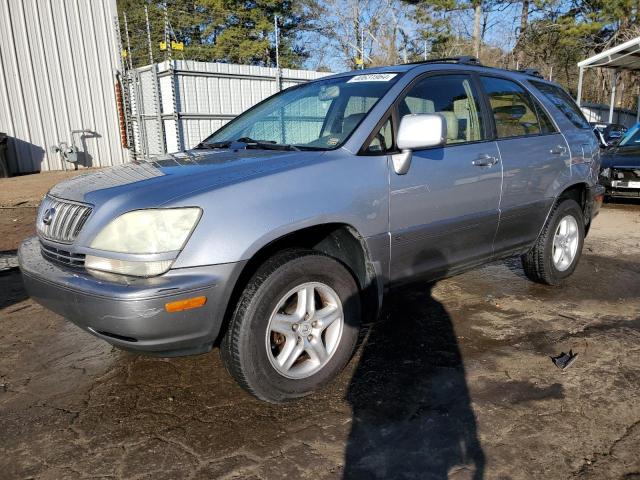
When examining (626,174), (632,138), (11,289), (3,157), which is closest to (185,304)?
(11,289)

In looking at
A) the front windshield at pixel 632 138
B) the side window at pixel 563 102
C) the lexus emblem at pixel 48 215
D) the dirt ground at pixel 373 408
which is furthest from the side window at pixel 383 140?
the front windshield at pixel 632 138

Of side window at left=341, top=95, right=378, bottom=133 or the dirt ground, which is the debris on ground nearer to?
the dirt ground

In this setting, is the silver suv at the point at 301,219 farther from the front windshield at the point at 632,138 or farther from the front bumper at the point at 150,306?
the front windshield at the point at 632,138

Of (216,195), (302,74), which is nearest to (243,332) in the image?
(216,195)

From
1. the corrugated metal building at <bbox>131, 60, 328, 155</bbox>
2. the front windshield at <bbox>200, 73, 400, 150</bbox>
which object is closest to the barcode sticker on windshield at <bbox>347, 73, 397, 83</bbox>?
the front windshield at <bbox>200, 73, 400, 150</bbox>

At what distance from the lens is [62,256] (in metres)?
2.51

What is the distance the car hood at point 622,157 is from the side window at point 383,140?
700 centimetres

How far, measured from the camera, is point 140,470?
216cm

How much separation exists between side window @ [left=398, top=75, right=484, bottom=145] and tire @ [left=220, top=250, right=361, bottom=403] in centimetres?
126

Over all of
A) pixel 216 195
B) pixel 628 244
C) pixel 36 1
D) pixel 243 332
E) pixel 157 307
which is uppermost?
pixel 36 1

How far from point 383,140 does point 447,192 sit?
1.79 feet

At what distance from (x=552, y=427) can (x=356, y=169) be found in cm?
159

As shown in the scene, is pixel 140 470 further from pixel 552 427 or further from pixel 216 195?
pixel 552 427

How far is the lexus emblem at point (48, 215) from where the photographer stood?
104 inches
